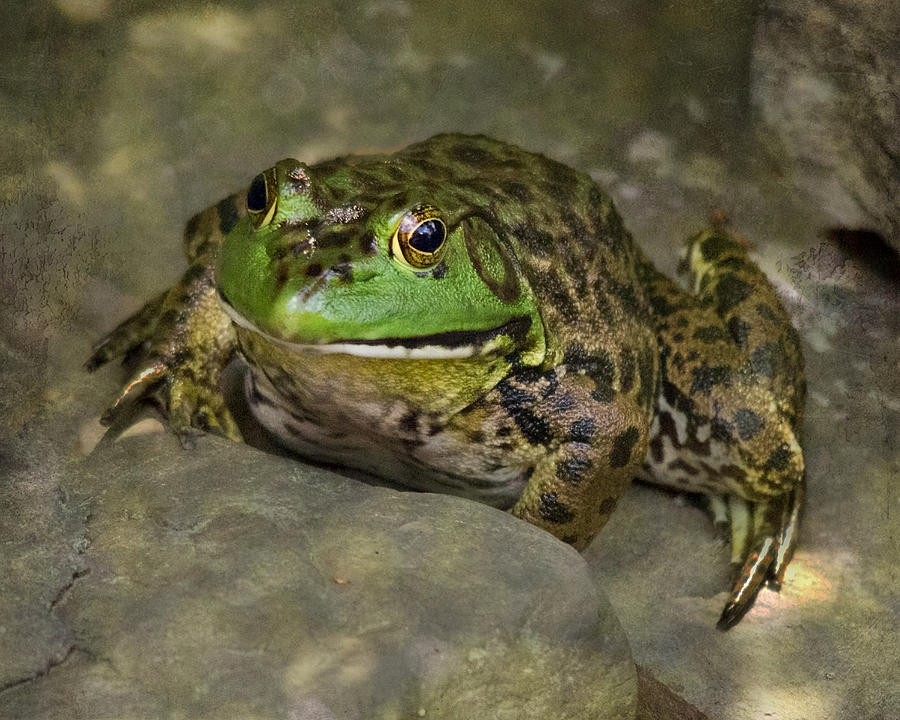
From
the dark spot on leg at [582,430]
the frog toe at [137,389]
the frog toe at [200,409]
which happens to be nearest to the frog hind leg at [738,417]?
the dark spot on leg at [582,430]

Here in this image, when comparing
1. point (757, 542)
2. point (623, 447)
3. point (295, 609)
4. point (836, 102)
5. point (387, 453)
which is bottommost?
point (757, 542)

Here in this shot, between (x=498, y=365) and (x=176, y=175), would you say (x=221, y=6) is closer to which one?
(x=176, y=175)

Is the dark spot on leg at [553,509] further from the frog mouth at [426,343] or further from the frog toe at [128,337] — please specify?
the frog toe at [128,337]

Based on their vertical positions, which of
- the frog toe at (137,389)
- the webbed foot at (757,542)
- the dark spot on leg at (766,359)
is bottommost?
the webbed foot at (757,542)

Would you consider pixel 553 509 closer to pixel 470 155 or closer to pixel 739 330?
pixel 739 330

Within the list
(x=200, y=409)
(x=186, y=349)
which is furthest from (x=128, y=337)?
(x=200, y=409)

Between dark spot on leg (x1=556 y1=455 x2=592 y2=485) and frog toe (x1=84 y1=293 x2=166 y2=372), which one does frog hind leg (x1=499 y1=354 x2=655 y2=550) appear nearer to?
dark spot on leg (x1=556 y1=455 x2=592 y2=485)

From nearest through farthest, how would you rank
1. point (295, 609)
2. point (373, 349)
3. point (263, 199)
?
point (295, 609) < point (373, 349) < point (263, 199)
